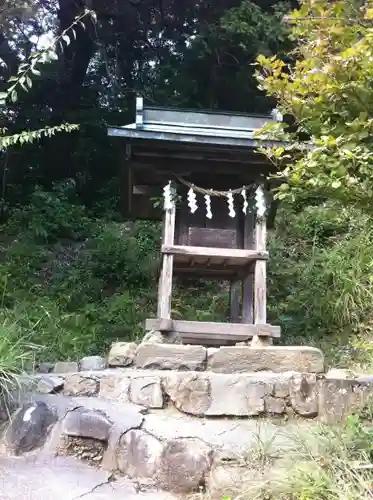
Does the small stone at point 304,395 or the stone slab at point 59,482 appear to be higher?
→ the small stone at point 304,395

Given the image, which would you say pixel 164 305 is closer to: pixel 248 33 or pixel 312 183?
pixel 312 183

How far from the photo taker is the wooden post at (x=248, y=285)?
19.9 ft

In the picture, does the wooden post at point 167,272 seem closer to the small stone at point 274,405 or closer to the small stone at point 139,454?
the small stone at point 274,405

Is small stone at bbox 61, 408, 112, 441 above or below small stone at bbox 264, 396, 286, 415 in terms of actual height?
below

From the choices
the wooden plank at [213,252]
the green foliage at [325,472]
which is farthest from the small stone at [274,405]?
the wooden plank at [213,252]

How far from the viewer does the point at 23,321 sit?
7199mm

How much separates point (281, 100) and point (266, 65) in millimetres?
244

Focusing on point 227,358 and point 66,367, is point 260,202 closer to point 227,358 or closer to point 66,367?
point 227,358

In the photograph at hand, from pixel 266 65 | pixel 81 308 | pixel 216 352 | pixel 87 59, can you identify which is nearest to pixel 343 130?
pixel 266 65

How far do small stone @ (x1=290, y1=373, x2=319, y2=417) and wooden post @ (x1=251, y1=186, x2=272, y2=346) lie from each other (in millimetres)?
792

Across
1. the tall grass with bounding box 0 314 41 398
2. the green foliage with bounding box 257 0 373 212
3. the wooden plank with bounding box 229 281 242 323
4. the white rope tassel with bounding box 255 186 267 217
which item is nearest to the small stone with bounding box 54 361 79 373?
the tall grass with bounding box 0 314 41 398

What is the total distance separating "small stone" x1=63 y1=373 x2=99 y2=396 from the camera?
4758mm

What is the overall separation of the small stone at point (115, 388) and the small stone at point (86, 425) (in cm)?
38

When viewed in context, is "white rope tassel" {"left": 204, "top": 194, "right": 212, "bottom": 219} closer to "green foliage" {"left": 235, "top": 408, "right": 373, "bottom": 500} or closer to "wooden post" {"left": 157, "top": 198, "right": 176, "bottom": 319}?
"wooden post" {"left": 157, "top": 198, "right": 176, "bottom": 319}
